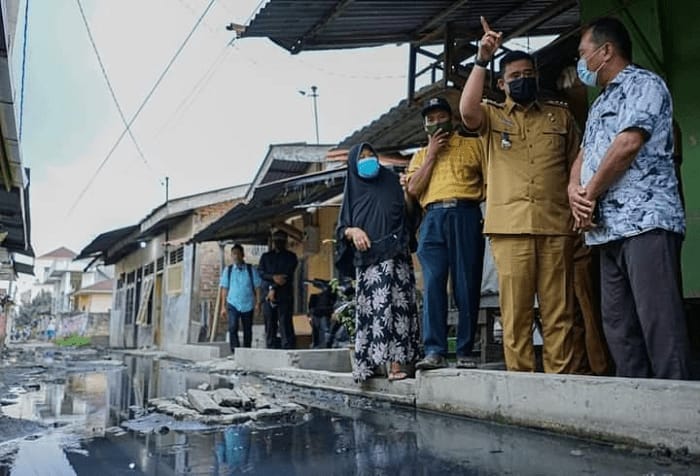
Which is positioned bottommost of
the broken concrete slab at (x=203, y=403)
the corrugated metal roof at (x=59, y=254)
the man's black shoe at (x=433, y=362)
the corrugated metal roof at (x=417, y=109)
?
the broken concrete slab at (x=203, y=403)

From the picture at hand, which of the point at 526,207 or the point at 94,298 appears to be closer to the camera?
the point at 526,207

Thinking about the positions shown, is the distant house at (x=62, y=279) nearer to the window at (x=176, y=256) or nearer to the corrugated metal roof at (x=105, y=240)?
the corrugated metal roof at (x=105, y=240)

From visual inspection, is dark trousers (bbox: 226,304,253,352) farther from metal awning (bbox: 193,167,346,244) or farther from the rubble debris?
the rubble debris

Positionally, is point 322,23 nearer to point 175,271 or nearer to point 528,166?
point 528,166

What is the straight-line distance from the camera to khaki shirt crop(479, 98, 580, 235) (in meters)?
3.21

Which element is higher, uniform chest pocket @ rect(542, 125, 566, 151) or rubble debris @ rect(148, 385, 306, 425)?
uniform chest pocket @ rect(542, 125, 566, 151)

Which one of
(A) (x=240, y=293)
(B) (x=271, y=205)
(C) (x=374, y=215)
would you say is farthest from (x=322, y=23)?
(B) (x=271, y=205)

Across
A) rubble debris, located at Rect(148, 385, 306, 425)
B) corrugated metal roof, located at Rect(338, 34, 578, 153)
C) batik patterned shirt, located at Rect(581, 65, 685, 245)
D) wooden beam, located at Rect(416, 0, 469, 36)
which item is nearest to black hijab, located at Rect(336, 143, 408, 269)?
rubble debris, located at Rect(148, 385, 306, 425)

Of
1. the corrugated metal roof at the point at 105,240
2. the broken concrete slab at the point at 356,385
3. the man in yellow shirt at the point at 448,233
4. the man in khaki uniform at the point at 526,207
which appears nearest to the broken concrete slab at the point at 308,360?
the broken concrete slab at the point at 356,385

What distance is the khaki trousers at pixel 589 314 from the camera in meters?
3.17

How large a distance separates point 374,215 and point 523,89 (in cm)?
131

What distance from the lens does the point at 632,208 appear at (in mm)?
2627

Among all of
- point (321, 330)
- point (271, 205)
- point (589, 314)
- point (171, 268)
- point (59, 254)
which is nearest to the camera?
point (589, 314)

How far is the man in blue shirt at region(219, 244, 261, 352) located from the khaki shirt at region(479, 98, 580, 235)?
6.41m
